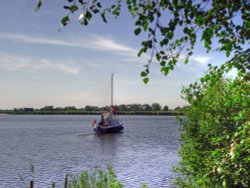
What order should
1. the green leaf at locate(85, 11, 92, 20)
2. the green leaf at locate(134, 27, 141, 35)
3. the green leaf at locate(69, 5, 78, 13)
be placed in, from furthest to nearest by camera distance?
the green leaf at locate(134, 27, 141, 35), the green leaf at locate(85, 11, 92, 20), the green leaf at locate(69, 5, 78, 13)

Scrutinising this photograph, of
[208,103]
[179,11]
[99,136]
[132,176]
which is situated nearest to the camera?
[179,11]

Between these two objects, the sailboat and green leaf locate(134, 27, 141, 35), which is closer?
green leaf locate(134, 27, 141, 35)

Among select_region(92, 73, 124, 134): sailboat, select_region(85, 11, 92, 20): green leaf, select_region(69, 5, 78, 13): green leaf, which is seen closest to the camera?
select_region(69, 5, 78, 13): green leaf

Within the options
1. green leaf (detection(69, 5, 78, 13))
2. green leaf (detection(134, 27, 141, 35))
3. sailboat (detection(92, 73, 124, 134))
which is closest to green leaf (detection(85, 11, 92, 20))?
green leaf (detection(69, 5, 78, 13))

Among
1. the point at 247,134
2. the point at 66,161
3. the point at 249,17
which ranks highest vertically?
the point at 249,17

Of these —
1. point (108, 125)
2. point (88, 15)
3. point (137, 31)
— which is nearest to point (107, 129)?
point (108, 125)

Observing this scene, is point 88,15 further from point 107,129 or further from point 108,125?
point 108,125

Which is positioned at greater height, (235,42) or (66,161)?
(235,42)

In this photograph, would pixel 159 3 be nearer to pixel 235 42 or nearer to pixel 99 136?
pixel 235 42

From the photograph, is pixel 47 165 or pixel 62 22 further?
pixel 47 165

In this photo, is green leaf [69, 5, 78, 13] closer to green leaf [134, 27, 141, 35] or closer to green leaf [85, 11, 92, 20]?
green leaf [85, 11, 92, 20]

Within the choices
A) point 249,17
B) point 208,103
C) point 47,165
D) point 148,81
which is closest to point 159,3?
point 148,81

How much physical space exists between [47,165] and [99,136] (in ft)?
178

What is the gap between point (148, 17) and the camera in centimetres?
518
